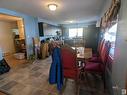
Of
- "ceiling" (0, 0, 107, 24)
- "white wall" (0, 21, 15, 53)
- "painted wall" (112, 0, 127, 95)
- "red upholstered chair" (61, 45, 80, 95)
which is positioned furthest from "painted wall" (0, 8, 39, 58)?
"painted wall" (112, 0, 127, 95)

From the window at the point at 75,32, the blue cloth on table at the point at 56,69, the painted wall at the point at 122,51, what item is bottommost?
the blue cloth on table at the point at 56,69

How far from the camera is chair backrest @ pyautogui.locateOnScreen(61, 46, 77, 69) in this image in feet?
5.53

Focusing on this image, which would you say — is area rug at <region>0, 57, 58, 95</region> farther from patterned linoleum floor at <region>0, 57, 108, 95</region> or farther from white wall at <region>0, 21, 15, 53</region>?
white wall at <region>0, 21, 15, 53</region>

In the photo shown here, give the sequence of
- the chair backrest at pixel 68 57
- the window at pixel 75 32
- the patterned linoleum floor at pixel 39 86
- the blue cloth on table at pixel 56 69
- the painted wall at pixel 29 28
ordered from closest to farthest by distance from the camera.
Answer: the chair backrest at pixel 68 57 < the blue cloth on table at pixel 56 69 < the patterned linoleum floor at pixel 39 86 < the painted wall at pixel 29 28 < the window at pixel 75 32

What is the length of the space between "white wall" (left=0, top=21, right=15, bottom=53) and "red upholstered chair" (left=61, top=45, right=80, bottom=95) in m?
5.48

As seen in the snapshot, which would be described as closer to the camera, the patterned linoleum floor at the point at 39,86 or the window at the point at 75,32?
the patterned linoleum floor at the point at 39,86

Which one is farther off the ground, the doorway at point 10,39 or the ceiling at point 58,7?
the ceiling at point 58,7

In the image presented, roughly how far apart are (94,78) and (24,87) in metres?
1.85

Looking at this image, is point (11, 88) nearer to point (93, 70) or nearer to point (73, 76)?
point (73, 76)

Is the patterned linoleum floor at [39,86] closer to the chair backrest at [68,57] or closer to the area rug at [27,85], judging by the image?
the area rug at [27,85]

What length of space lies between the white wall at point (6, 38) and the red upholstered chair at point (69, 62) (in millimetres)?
5484

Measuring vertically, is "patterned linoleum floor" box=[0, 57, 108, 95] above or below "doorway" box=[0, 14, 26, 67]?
below

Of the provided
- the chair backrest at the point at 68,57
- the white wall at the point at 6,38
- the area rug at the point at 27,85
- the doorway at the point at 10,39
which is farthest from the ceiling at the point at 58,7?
the white wall at the point at 6,38

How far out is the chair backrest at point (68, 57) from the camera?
1.68 m
